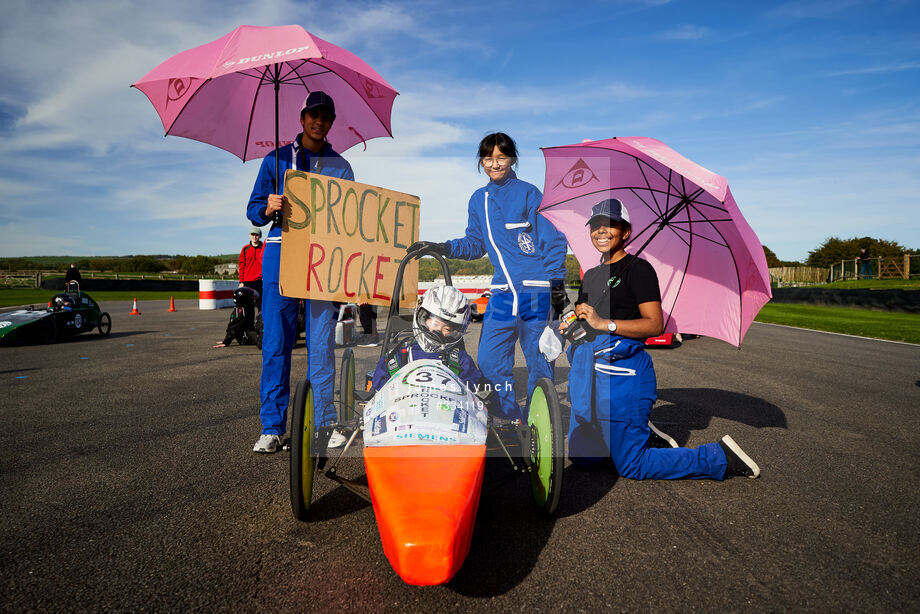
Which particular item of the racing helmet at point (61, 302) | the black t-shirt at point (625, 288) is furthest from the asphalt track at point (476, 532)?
the racing helmet at point (61, 302)

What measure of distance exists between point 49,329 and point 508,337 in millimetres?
10104

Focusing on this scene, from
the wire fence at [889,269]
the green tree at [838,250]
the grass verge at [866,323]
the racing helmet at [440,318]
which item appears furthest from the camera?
the green tree at [838,250]

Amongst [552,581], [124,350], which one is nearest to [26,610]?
[552,581]

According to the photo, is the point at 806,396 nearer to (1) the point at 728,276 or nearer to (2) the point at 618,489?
(1) the point at 728,276

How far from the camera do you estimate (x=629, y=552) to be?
2539mm

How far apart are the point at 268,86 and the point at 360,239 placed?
1693mm

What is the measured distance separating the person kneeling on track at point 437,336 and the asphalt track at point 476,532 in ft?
2.60

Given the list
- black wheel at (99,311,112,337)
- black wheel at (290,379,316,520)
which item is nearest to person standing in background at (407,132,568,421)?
black wheel at (290,379,316,520)

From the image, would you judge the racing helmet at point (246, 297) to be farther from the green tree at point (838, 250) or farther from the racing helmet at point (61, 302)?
the green tree at point (838, 250)

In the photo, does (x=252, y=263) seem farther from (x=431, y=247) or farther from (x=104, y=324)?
(x=431, y=247)

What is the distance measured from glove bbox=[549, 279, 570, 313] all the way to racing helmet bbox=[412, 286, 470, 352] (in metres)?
0.85

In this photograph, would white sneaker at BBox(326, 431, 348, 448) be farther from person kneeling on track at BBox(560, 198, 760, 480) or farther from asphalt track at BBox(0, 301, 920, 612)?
person kneeling on track at BBox(560, 198, 760, 480)

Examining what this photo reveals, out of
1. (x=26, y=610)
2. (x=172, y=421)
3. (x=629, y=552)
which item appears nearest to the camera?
(x=26, y=610)

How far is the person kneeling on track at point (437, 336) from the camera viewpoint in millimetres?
3139
